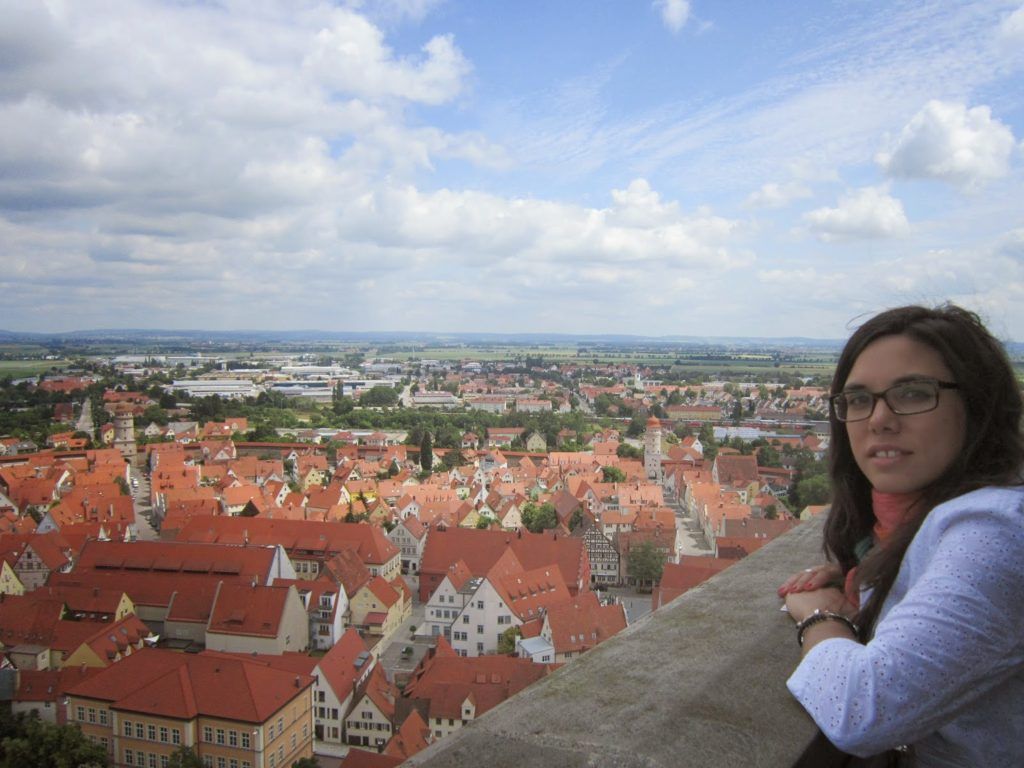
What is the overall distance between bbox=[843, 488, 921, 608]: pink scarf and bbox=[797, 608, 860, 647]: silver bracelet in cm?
4

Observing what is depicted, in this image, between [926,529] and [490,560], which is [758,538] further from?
[926,529]

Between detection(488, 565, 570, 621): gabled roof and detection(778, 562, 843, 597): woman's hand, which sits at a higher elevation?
detection(778, 562, 843, 597): woman's hand

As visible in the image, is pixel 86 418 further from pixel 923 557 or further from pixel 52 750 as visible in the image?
pixel 923 557

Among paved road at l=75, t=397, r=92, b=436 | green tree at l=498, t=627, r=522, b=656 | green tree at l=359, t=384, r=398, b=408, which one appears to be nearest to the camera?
green tree at l=498, t=627, r=522, b=656

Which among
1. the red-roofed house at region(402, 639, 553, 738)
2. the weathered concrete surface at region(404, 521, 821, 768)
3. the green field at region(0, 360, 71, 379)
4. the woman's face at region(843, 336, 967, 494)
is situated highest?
the woman's face at region(843, 336, 967, 494)

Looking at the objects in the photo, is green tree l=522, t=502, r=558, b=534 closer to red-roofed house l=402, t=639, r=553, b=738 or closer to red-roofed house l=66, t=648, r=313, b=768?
red-roofed house l=402, t=639, r=553, b=738

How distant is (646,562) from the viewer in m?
17.3

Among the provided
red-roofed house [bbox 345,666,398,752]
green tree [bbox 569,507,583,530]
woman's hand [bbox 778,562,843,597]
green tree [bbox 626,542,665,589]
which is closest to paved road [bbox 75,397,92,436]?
green tree [bbox 569,507,583,530]

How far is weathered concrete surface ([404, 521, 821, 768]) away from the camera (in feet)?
3.40

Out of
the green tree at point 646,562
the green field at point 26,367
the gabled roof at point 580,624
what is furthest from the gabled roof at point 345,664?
the green field at point 26,367

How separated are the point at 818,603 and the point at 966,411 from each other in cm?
40

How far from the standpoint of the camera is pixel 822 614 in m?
1.21

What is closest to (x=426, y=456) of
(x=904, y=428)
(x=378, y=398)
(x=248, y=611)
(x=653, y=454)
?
(x=653, y=454)

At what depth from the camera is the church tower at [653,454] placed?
33.5 meters
